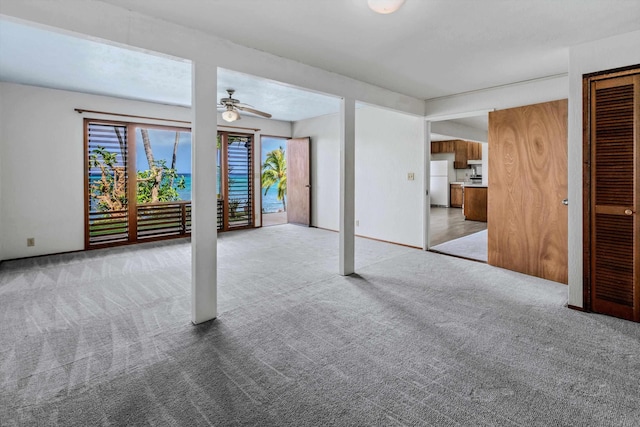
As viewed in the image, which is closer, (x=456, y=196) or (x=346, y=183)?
(x=346, y=183)

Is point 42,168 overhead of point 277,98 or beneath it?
beneath

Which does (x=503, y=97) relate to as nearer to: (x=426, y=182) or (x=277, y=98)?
(x=426, y=182)

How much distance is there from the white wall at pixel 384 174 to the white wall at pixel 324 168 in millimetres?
21

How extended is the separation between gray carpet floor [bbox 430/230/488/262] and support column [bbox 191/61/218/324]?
3.61 m

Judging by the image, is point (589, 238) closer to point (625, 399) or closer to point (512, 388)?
point (625, 399)

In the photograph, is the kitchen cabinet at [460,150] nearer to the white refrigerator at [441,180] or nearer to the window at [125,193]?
the white refrigerator at [441,180]

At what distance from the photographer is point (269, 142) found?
1072 centimetres

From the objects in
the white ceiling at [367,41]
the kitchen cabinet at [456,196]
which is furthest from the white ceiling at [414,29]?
the kitchen cabinet at [456,196]

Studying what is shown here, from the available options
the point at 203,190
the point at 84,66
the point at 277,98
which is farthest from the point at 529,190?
the point at 84,66

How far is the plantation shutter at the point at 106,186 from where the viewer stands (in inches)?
212

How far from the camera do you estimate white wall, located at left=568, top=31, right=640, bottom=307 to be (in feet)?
9.09

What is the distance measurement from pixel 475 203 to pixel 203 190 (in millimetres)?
7506

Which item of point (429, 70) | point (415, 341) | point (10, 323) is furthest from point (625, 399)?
point (10, 323)

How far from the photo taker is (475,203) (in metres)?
8.43
